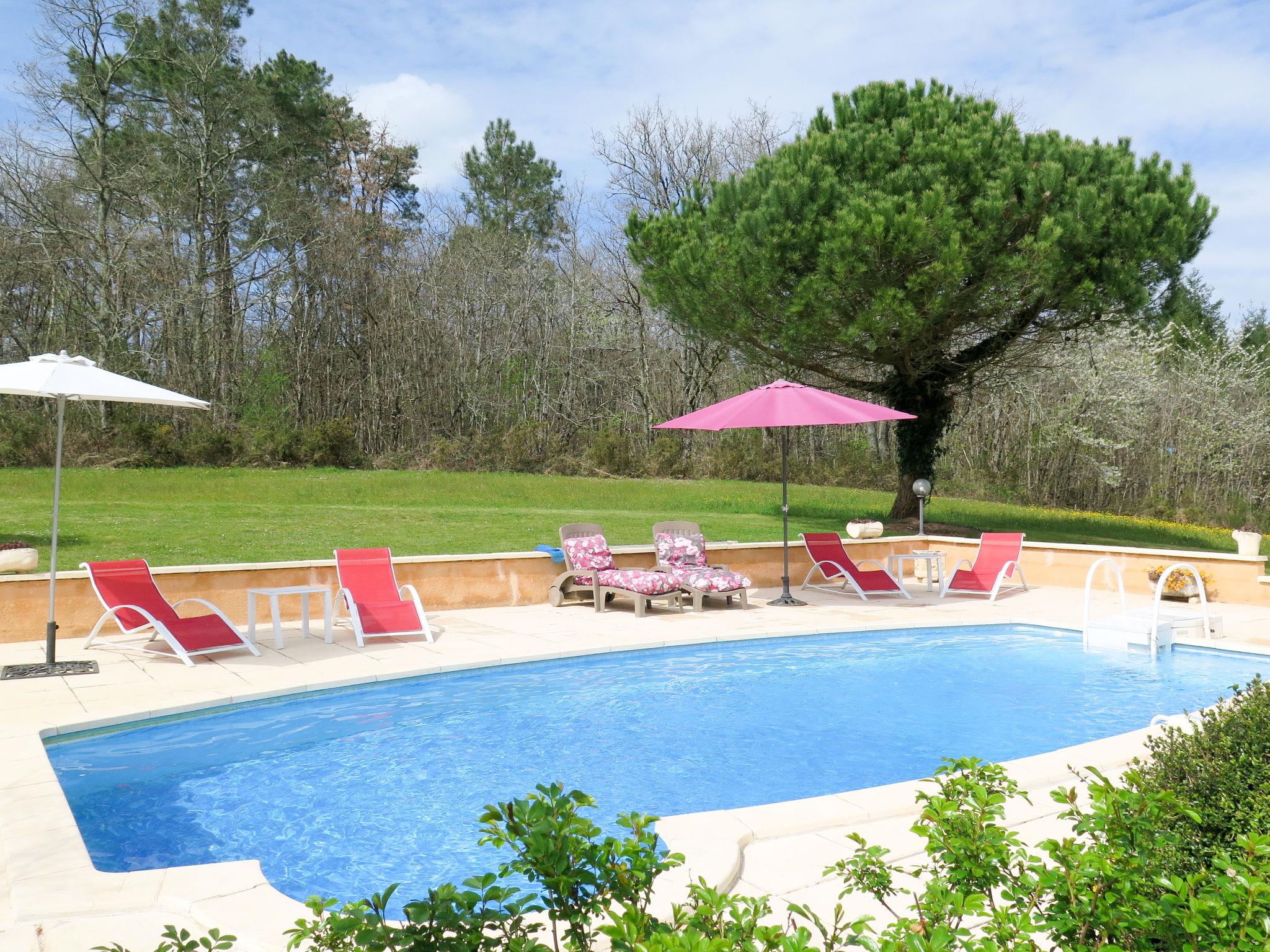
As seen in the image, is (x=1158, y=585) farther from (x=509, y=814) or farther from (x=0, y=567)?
(x=0, y=567)

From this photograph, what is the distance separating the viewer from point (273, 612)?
7.08 meters

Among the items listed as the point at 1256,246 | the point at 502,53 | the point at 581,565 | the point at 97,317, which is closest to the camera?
the point at 581,565

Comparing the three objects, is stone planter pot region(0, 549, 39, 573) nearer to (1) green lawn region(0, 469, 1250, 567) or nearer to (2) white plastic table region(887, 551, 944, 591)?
(1) green lawn region(0, 469, 1250, 567)

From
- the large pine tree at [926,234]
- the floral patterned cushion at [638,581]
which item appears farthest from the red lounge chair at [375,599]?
the large pine tree at [926,234]

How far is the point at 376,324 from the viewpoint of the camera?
22047mm

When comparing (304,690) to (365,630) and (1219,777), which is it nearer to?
(365,630)

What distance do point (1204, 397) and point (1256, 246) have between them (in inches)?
327

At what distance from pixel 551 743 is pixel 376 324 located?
18.4 m

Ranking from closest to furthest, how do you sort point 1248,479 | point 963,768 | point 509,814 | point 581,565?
point 509,814, point 963,768, point 581,565, point 1248,479

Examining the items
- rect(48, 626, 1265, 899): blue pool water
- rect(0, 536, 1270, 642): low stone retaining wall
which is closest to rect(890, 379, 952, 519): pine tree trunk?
rect(0, 536, 1270, 642): low stone retaining wall

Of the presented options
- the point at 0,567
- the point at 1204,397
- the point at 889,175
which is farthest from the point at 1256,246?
the point at 0,567

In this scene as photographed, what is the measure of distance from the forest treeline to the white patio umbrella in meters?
11.3

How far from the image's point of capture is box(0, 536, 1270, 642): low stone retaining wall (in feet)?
23.7

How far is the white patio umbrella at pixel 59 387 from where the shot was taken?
19.8 feet
